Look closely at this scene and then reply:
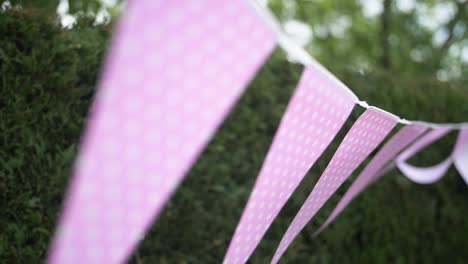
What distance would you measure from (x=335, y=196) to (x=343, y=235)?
28cm

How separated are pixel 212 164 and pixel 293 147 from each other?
4.01ft

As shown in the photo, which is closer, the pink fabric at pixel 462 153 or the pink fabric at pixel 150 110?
the pink fabric at pixel 150 110

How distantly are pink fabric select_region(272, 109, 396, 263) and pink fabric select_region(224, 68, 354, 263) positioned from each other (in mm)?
145

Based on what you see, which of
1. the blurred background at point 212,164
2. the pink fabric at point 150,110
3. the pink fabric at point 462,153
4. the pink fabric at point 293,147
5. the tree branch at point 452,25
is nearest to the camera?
the pink fabric at point 150,110

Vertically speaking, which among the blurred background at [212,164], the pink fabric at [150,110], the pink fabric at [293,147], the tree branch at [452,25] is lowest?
the tree branch at [452,25]

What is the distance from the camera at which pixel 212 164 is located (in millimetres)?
2273

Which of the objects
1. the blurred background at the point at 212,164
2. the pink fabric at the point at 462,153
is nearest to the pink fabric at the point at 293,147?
the blurred background at the point at 212,164

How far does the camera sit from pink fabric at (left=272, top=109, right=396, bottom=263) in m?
1.27

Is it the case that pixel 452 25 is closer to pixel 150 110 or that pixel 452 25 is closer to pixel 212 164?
pixel 212 164

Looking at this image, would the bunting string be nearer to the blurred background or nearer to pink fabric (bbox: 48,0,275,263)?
pink fabric (bbox: 48,0,275,263)

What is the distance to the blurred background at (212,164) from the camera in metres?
1.70

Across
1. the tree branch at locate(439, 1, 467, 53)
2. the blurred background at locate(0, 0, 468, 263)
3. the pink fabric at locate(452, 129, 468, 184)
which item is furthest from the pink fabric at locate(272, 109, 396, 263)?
the tree branch at locate(439, 1, 467, 53)

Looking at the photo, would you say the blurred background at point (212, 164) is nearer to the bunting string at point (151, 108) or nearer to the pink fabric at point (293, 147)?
the pink fabric at point (293, 147)

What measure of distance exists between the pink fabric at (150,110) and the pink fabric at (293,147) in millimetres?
246
